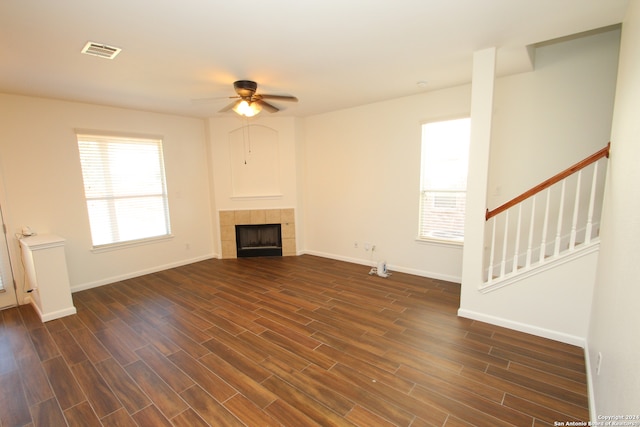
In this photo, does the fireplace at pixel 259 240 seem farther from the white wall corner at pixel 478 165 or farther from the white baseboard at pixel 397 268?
the white wall corner at pixel 478 165

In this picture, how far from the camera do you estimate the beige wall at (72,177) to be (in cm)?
357

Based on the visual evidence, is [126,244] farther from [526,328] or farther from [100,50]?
[526,328]

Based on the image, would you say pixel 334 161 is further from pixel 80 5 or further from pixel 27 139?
pixel 27 139

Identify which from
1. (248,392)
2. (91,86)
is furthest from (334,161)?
(248,392)

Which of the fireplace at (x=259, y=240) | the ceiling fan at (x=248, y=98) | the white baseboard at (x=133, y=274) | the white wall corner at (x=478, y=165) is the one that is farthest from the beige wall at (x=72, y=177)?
the white wall corner at (x=478, y=165)

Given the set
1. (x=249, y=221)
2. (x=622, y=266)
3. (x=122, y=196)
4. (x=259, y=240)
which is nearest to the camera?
(x=622, y=266)

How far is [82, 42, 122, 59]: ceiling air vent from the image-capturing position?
2.36 metres

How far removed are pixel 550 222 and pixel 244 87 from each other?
12.8 feet

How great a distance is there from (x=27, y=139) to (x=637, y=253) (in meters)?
5.79

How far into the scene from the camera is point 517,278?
9.06 feet

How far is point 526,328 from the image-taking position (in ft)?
9.01

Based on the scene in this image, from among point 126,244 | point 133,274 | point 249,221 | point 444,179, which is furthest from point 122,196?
point 444,179

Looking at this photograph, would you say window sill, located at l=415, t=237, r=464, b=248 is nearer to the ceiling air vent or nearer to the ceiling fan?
the ceiling fan

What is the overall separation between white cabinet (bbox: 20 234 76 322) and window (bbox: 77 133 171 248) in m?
0.99
